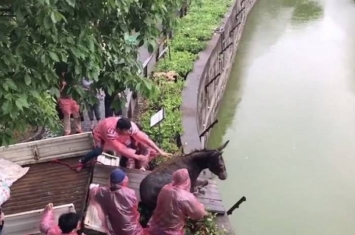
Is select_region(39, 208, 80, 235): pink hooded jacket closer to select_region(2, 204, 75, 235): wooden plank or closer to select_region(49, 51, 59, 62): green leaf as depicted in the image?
select_region(2, 204, 75, 235): wooden plank

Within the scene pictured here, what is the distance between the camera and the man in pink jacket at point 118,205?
15.7ft

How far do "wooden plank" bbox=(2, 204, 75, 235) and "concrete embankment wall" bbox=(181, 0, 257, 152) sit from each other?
2365 mm

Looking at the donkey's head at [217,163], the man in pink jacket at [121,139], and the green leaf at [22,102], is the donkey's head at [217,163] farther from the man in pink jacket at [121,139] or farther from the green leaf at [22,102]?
the green leaf at [22,102]

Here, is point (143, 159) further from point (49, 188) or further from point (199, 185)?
point (49, 188)

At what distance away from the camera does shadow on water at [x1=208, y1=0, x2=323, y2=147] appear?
12.6 meters

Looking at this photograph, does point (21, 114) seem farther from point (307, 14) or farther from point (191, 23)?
point (307, 14)

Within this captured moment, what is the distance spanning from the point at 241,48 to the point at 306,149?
6.54 metres

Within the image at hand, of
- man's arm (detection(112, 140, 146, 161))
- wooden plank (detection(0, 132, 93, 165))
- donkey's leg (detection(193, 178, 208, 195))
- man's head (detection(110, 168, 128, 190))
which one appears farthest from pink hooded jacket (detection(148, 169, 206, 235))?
wooden plank (detection(0, 132, 93, 165))

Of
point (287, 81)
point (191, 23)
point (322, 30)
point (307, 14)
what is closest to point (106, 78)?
point (191, 23)

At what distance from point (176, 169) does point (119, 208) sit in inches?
33.7

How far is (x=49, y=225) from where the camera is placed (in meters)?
4.70

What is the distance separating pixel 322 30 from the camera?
18.5 metres

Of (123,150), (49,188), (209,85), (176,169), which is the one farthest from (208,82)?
(176,169)

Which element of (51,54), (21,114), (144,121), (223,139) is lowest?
(223,139)
